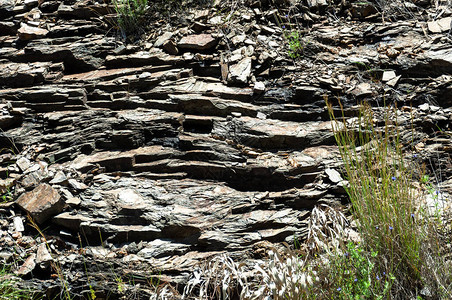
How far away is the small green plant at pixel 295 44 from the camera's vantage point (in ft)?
16.9

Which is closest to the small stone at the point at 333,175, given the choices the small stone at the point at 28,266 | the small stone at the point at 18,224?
the small stone at the point at 28,266

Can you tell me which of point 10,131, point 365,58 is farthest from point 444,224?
point 10,131

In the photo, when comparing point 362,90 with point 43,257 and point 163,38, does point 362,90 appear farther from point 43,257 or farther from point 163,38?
point 43,257

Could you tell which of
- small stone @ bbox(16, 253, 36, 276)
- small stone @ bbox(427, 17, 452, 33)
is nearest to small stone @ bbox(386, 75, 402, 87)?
small stone @ bbox(427, 17, 452, 33)

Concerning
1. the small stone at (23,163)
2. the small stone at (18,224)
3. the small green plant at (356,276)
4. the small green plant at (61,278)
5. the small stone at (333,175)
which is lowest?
the small green plant at (61,278)

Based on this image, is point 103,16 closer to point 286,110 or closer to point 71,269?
point 286,110

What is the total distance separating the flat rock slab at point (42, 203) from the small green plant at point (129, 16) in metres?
2.51

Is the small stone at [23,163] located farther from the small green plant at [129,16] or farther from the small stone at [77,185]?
the small green plant at [129,16]

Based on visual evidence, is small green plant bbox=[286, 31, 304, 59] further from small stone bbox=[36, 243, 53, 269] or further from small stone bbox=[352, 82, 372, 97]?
small stone bbox=[36, 243, 53, 269]

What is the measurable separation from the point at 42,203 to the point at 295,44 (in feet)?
10.4

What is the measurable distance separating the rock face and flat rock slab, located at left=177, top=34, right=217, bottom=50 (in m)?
0.01

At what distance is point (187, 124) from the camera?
4.77m

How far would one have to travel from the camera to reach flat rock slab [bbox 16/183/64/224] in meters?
4.05

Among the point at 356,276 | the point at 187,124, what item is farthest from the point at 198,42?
the point at 356,276
